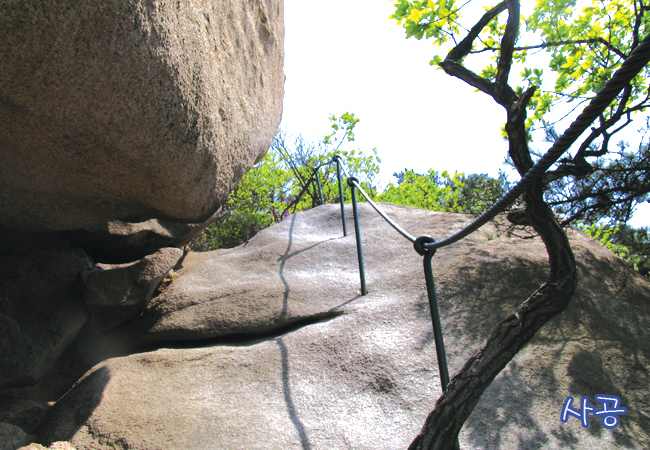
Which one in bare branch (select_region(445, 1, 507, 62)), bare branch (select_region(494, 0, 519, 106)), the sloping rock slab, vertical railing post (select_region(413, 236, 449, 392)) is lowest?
the sloping rock slab

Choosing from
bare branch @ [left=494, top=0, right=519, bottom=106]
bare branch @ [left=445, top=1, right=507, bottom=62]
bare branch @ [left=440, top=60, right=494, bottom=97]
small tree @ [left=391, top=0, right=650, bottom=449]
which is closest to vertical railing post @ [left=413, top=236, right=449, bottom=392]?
small tree @ [left=391, top=0, right=650, bottom=449]

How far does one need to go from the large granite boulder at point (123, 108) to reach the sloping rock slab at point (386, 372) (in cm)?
118

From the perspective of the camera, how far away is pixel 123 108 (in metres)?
2.02

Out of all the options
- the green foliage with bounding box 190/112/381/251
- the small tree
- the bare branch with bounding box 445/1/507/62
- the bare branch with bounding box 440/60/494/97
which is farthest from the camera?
the green foliage with bounding box 190/112/381/251

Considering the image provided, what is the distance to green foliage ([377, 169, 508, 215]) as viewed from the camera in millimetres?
3611

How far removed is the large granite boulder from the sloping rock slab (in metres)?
1.18

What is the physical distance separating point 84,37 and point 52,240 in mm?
2651

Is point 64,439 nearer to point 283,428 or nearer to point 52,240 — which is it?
point 283,428

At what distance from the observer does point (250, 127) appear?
325 centimetres

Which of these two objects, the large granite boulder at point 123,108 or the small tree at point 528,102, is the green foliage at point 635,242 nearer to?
the small tree at point 528,102

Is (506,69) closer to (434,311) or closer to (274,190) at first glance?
(434,311)

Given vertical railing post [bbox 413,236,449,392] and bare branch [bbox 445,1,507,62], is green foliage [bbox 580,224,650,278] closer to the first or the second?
bare branch [bbox 445,1,507,62]

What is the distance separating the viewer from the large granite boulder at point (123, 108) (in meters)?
1.70

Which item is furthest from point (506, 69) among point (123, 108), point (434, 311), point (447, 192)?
point (447, 192)
